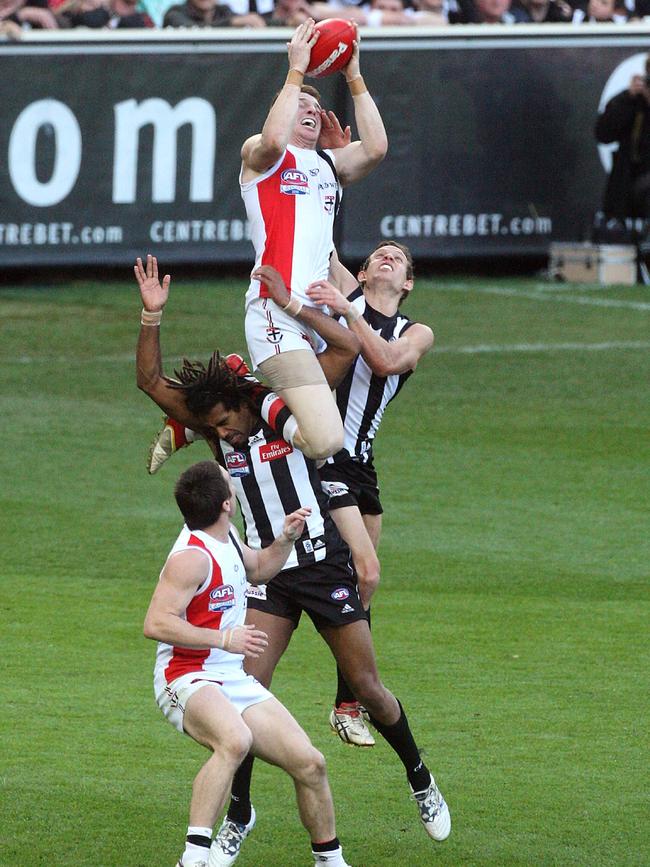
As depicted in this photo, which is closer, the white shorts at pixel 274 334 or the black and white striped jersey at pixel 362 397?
the white shorts at pixel 274 334

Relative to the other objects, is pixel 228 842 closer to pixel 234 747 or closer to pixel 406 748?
pixel 234 747

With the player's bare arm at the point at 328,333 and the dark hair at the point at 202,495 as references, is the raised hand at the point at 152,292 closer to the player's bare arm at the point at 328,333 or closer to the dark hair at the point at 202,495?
the player's bare arm at the point at 328,333

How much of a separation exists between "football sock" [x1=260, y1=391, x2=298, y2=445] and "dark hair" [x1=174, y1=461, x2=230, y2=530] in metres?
0.79

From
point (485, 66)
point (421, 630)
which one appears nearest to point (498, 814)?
point (421, 630)

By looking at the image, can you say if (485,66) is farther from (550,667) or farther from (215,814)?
(215,814)

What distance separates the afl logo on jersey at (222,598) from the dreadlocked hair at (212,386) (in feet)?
3.23

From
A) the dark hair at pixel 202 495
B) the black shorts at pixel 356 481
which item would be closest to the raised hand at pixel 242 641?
the dark hair at pixel 202 495

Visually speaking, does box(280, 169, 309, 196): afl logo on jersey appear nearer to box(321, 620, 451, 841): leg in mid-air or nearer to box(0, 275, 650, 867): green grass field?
box(321, 620, 451, 841): leg in mid-air

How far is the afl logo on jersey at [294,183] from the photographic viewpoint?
7.78 m

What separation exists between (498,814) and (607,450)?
6988 millimetres

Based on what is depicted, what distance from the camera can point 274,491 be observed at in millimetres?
6902

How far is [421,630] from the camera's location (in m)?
9.45

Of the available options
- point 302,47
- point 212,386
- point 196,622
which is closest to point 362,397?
point 212,386

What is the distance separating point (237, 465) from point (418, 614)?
306 cm
